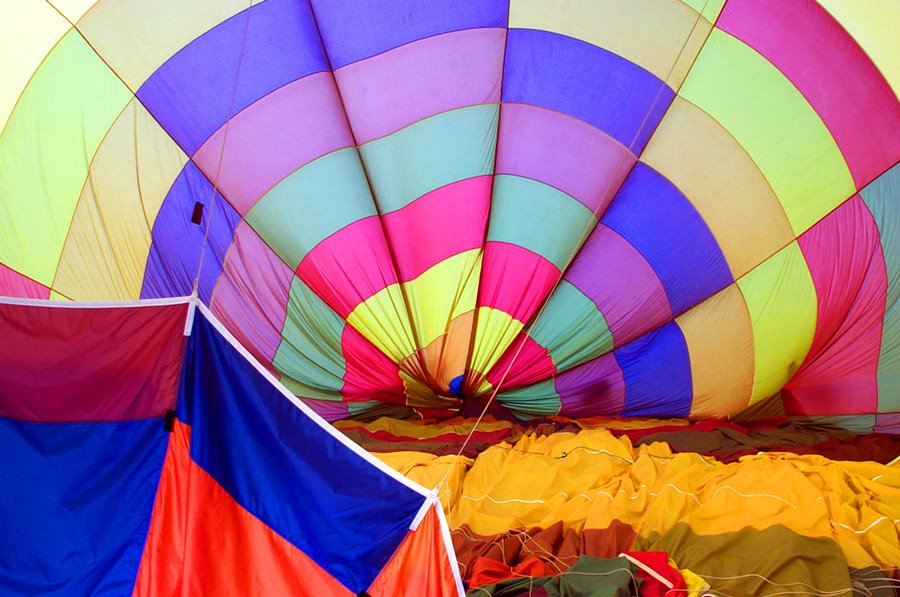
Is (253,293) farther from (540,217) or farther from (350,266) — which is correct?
(540,217)

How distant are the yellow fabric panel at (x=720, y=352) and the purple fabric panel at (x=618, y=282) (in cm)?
15

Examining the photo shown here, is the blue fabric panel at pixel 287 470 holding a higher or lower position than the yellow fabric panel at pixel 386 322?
lower

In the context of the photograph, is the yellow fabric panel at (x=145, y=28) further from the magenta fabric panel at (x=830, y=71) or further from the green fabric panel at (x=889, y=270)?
the green fabric panel at (x=889, y=270)

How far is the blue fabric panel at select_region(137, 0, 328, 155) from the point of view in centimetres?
311

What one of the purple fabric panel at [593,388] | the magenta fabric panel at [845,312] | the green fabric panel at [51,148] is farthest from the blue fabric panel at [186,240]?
the magenta fabric panel at [845,312]

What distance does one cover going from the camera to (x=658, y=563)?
2.26 meters

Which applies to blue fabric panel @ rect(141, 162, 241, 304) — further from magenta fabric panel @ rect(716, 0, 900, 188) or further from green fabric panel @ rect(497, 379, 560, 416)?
magenta fabric panel @ rect(716, 0, 900, 188)

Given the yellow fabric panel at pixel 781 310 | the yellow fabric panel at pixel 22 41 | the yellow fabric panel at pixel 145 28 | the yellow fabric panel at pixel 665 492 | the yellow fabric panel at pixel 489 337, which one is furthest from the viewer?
the yellow fabric panel at pixel 489 337

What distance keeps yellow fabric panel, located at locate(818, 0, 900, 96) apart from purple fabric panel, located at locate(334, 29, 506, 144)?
1251mm

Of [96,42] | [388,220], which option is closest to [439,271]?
[388,220]

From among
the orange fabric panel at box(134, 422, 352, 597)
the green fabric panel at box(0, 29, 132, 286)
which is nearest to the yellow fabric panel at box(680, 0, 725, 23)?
the green fabric panel at box(0, 29, 132, 286)

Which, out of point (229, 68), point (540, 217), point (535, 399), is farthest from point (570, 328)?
point (229, 68)

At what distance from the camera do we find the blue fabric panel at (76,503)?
5.79 feet

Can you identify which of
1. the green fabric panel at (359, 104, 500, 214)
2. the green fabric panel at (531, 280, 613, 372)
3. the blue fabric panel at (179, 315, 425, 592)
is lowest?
the blue fabric panel at (179, 315, 425, 592)
